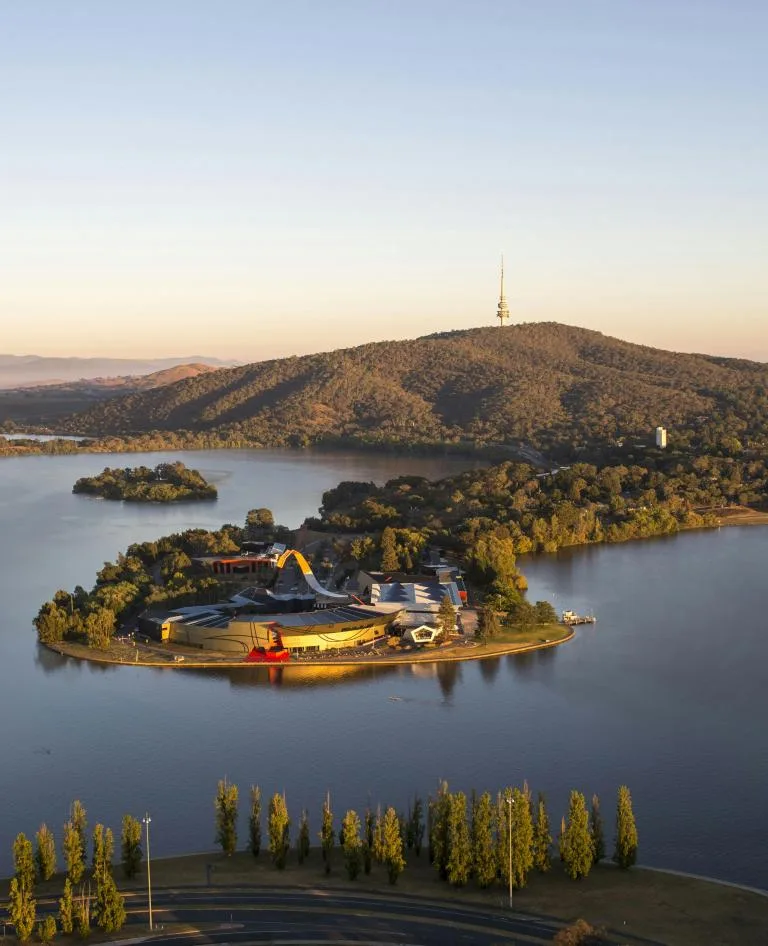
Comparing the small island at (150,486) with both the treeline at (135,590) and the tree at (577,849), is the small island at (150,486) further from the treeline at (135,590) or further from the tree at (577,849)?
the tree at (577,849)

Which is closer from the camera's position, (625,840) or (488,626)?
(625,840)

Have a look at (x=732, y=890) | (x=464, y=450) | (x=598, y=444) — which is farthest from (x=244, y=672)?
(x=464, y=450)

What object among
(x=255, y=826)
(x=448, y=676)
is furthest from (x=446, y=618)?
(x=255, y=826)

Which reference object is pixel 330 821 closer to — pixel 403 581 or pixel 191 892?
pixel 191 892

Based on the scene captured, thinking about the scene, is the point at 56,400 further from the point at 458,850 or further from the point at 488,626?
the point at 458,850

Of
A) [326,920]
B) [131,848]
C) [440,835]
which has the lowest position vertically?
[326,920]

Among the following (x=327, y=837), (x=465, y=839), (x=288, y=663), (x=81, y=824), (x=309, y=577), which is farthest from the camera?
(x=309, y=577)
